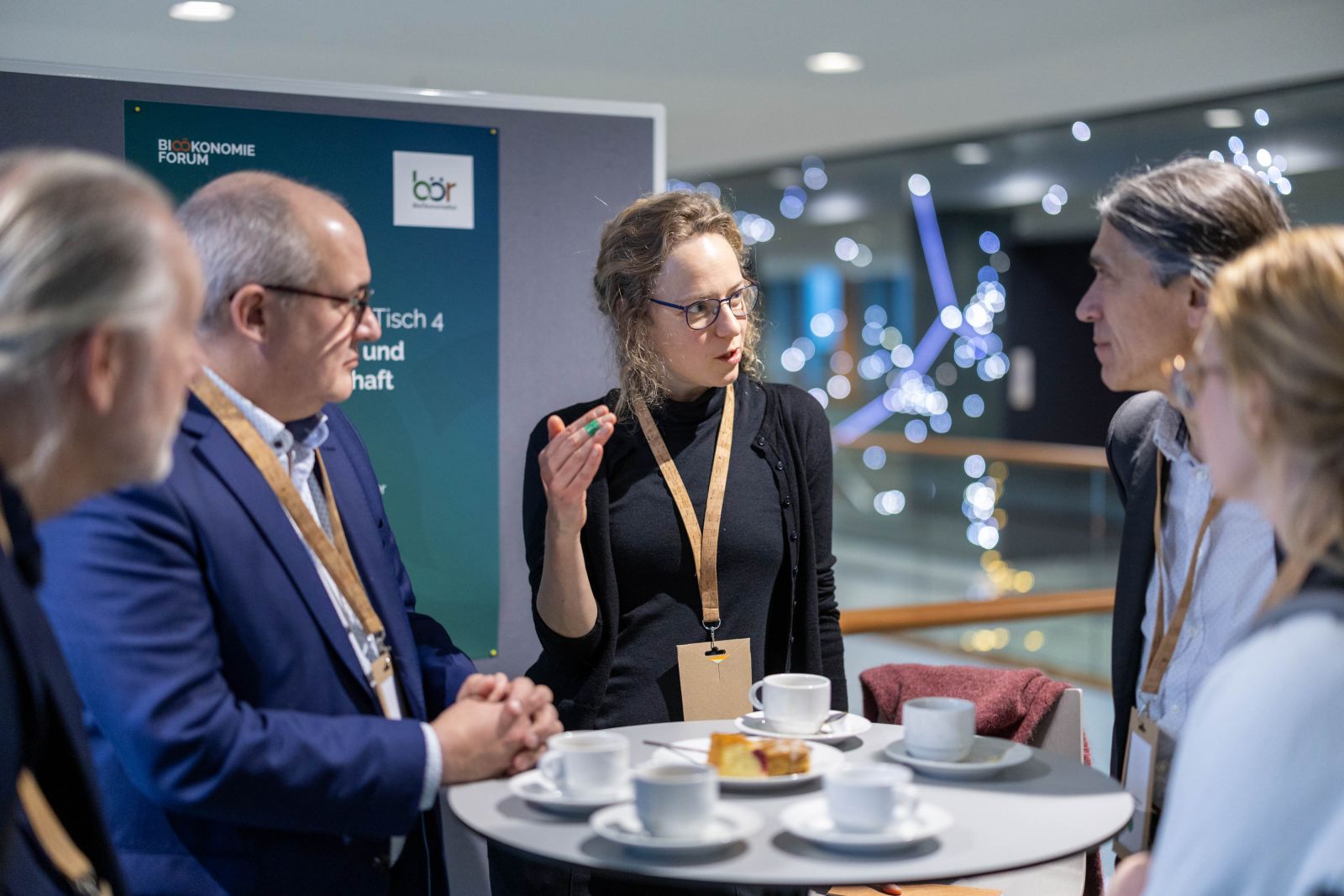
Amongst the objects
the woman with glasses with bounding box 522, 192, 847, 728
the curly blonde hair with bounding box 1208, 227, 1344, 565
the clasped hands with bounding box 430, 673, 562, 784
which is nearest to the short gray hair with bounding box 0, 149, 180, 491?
the clasped hands with bounding box 430, 673, 562, 784

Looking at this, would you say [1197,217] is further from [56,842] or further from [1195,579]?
[56,842]

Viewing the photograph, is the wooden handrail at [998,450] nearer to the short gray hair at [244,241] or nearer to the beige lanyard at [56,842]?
the short gray hair at [244,241]

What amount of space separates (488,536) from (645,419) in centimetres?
99

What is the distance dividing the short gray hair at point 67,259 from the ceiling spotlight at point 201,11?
4937 millimetres

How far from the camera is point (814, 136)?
9.27 metres

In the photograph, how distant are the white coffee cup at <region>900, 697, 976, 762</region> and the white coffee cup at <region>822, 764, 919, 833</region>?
0.27m

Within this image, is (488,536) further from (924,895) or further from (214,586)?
(214,586)

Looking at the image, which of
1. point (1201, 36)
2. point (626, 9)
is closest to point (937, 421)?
point (1201, 36)

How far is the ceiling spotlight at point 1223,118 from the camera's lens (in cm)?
661

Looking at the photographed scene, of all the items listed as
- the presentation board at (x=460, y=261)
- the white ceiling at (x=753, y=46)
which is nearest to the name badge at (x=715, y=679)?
the presentation board at (x=460, y=261)

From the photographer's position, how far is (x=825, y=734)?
1971 millimetres

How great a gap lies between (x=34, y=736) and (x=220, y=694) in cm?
34

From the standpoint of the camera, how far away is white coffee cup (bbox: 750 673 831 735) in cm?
196

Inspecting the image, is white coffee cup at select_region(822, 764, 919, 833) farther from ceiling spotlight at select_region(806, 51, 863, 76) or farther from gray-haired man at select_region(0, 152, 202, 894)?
ceiling spotlight at select_region(806, 51, 863, 76)
